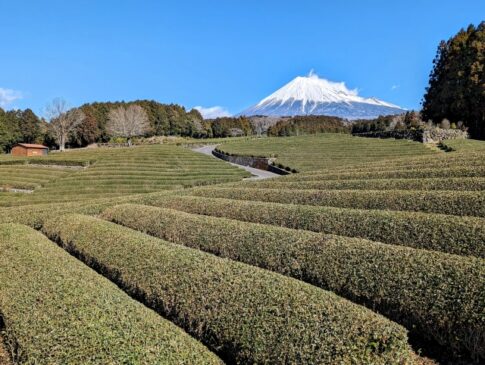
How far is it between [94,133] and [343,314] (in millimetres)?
99851

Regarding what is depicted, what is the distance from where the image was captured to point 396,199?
11.5 m

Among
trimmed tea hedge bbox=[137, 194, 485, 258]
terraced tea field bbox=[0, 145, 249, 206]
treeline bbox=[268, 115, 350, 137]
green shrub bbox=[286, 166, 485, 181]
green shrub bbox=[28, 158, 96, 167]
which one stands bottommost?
terraced tea field bbox=[0, 145, 249, 206]

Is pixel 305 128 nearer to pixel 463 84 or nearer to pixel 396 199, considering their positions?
pixel 463 84

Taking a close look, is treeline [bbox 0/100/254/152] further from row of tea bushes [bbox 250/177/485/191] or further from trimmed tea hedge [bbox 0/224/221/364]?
trimmed tea hedge [bbox 0/224/221/364]

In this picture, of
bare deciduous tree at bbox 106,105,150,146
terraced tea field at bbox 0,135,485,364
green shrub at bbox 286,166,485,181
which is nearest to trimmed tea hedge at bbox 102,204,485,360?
terraced tea field at bbox 0,135,485,364

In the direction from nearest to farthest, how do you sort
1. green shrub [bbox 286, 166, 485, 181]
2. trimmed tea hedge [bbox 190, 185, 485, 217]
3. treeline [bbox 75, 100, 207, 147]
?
1. trimmed tea hedge [bbox 190, 185, 485, 217]
2. green shrub [bbox 286, 166, 485, 181]
3. treeline [bbox 75, 100, 207, 147]

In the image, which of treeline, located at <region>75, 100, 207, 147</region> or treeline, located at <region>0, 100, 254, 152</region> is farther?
treeline, located at <region>75, 100, 207, 147</region>

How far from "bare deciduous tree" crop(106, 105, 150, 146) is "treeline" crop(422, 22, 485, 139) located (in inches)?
2640

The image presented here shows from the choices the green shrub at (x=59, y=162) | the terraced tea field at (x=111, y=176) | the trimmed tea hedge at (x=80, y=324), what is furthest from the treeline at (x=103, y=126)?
the trimmed tea hedge at (x=80, y=324)

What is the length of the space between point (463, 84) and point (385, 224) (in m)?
52.1

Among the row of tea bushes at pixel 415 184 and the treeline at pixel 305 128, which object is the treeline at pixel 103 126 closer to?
the treeline at pixel 305 128

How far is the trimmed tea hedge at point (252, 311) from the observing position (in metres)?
4.36

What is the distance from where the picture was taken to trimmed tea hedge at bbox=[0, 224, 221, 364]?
174 inches

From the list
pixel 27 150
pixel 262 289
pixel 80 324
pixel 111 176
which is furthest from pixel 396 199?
pixel 27 150
